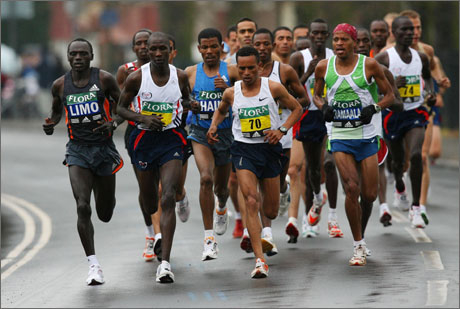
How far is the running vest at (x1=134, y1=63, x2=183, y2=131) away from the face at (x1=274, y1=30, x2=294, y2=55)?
2.81 meters

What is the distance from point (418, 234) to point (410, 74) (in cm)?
187

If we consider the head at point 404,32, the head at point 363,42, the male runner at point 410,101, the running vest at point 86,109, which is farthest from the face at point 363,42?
the running vest at point 86,109

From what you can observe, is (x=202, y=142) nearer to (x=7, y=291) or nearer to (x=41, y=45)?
(x=7, y=291)

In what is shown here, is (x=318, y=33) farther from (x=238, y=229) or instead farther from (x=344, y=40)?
(x=238, y=229)

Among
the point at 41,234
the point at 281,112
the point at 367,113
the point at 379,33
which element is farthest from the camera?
the point at 41,234

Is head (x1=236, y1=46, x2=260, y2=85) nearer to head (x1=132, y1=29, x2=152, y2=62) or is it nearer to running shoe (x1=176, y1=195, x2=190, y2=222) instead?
head (x1=132, y1=29, x2=152, y2=62)

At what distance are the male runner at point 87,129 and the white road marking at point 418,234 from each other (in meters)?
4.02

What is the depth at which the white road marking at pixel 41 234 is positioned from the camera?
45.9ft

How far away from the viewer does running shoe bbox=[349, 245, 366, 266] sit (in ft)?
40.4

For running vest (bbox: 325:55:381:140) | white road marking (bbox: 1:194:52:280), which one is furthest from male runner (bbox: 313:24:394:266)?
white road marking (bbox: 1:194:52:280)

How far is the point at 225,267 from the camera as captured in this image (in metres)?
12.6

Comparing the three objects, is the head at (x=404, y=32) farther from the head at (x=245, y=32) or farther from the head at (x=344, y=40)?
the head at (x=344, y=40)

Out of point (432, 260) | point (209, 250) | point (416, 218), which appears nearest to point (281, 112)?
point (209, 250)

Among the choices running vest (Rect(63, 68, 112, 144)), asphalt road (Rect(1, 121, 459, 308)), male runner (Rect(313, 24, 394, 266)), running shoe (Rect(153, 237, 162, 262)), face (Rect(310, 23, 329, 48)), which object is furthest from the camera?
face (Rect(310, 23, 329, 48))
